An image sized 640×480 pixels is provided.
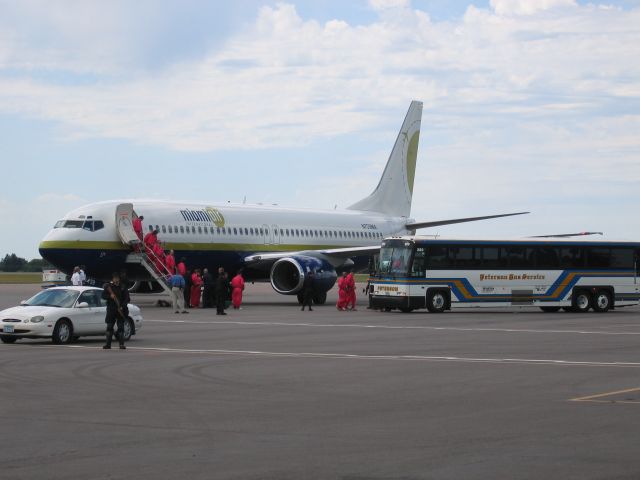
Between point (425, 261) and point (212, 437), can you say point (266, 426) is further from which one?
point (425, 261)

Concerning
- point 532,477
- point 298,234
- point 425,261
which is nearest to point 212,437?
point 532,477

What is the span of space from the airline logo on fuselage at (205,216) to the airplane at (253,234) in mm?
50

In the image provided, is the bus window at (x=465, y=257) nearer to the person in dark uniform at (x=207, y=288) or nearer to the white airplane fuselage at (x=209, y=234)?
the person in dark uniform at (x=207, y=288)

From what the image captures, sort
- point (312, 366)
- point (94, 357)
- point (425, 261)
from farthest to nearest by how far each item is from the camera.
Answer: point (425, 261)
point (94, 357)
point (312, 366)

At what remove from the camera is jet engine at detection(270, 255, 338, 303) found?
154 ft

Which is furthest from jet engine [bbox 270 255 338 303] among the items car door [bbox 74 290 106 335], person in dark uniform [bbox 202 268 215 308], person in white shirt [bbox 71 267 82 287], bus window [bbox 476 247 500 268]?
car door [bbox 74 290 106 335]

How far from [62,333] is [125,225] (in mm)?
18443

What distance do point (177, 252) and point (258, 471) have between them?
119ft

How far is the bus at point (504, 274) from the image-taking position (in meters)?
41.8

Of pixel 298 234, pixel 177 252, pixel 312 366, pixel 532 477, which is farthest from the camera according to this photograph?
pixel 298 234

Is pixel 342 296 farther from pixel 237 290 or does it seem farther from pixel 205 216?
pixel 205 216

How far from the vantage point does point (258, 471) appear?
10141mm

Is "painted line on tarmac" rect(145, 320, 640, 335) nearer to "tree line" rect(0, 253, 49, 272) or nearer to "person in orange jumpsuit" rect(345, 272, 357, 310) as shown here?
"person in orange jumpsuit" rect(345, 272, 357, 310)

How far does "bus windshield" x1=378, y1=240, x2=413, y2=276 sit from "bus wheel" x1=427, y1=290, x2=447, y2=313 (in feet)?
4.21
